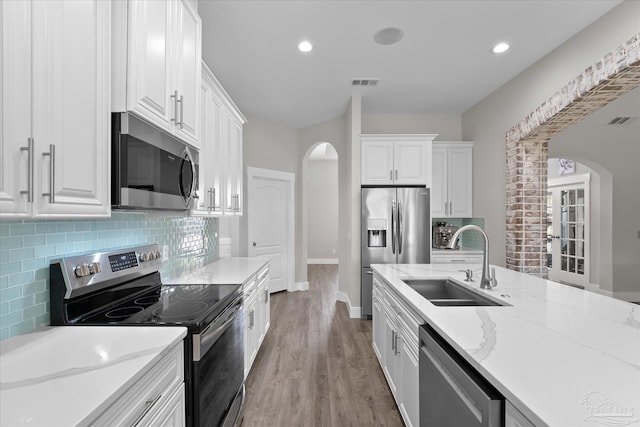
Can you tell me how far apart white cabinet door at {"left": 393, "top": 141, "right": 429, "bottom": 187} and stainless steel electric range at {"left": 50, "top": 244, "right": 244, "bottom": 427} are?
304cm

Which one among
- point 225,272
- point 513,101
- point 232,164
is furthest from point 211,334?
point 513,101

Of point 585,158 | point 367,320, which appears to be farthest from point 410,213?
point 585,158

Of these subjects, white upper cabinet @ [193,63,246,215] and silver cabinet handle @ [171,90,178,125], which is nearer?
silver cabinet handle @ [171,90,178,125]

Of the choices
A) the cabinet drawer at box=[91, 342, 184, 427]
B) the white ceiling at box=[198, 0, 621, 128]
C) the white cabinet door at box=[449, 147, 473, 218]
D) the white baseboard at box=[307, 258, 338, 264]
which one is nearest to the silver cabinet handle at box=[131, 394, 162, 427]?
the cabinet drawer at box=[91, 342, 184, 427]

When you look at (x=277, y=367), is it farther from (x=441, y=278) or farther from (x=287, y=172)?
(x=287, y=172)

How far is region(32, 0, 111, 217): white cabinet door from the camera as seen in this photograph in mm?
910

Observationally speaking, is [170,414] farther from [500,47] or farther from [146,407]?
[500,47]

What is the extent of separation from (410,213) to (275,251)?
95.4 inches

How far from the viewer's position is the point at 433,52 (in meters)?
3.26

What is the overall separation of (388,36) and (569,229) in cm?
593

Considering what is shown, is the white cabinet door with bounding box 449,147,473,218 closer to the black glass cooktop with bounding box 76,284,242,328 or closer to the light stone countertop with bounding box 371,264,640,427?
the light stone countertop with bounding box 371,264,640,427

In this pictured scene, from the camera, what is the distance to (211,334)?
59.3 inches

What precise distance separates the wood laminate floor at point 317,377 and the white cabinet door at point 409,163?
1.99 meters

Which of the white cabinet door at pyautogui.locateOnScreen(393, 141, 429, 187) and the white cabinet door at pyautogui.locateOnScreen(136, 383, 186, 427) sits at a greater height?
the white cabinet door at pyautogui.locateOnScreen(393, 141, 429, 187)
